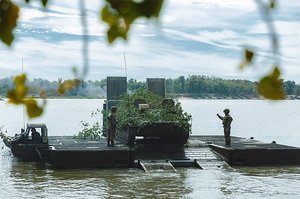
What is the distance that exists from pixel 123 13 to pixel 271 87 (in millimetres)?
484

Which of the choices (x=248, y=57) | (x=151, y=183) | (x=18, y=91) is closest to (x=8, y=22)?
(x=18, y=91)

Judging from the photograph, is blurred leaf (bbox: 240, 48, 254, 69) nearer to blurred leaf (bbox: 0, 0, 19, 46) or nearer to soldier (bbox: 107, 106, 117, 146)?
blurred leaf (bbox: 0, 0, 19, 46)

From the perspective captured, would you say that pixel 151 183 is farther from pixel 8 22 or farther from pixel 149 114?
pixel 8 22

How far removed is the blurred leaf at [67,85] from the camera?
2.22 m

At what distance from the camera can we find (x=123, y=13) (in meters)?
1.86

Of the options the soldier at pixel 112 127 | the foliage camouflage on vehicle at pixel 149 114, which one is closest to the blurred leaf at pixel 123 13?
the soldier at pixel 112 127

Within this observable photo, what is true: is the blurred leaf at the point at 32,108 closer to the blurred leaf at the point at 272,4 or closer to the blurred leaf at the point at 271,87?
the blurred leaf at the point at 271,87

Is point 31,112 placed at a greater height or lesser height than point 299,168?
greater

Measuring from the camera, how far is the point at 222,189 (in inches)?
762

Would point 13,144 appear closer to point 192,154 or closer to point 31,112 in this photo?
point 192,154

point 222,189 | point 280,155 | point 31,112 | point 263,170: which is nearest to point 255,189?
point 222,189

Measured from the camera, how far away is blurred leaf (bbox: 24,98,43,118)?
1.97 metres

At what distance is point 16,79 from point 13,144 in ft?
80.8

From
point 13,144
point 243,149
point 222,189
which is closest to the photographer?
point 222,189
